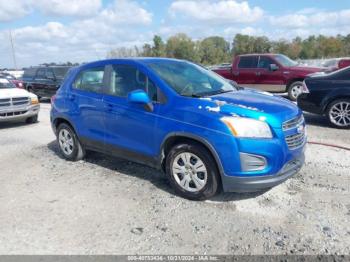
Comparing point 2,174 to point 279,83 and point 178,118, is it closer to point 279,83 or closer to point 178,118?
point 178,118

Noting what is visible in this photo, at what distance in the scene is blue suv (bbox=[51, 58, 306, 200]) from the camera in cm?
420

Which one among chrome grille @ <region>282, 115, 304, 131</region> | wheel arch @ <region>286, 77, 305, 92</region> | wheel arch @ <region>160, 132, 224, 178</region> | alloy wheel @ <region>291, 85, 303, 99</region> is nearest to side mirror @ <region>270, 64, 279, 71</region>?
wheel arch @ <region>286, 77, 305, 92</region>

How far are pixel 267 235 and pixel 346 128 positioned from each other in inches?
223

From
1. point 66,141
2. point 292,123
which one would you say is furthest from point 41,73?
point 292,123

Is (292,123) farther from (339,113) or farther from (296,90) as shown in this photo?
(296,90)

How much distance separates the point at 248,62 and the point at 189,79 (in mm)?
9961

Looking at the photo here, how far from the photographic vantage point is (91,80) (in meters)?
5.99

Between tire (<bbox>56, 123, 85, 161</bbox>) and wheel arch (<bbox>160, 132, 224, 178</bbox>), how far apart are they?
207 centimetres

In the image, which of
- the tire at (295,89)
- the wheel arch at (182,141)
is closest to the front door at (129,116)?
the wheel arch at (182,141)

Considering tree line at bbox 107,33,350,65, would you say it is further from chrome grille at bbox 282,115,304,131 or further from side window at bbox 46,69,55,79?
chrome grille at bbox 282,115,304,131

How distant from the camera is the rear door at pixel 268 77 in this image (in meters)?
13.7

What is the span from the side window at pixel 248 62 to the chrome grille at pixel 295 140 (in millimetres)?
10212

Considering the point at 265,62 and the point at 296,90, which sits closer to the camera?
the point at 296,90

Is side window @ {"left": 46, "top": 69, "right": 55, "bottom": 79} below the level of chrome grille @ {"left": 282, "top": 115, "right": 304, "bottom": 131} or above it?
above
